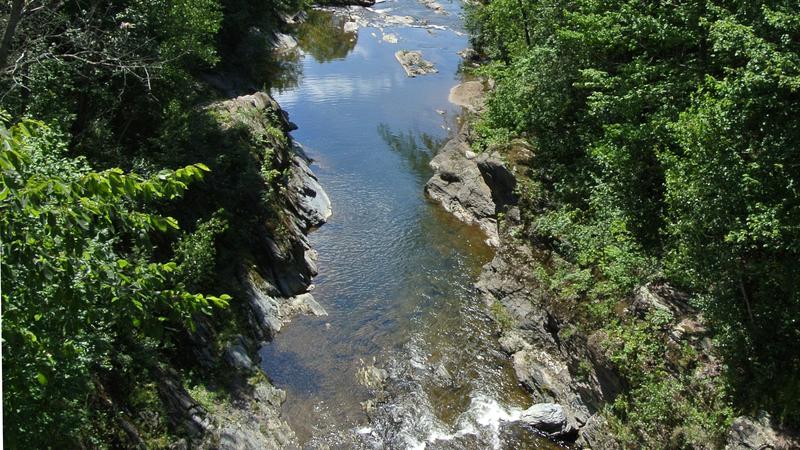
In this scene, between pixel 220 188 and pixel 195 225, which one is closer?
pixel 195 225

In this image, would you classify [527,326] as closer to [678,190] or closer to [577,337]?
[577,337]

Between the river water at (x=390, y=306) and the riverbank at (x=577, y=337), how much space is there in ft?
2.61

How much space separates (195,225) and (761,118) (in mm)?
14259

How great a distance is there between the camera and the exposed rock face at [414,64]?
148 ft

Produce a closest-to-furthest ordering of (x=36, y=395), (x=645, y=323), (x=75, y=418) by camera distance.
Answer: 1. (x=36, y=395)
2. (x=75, y=418)
3. (x=645, y=323)

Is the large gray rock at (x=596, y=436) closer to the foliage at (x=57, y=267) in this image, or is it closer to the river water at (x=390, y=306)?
the river water at (x=390, y=306)

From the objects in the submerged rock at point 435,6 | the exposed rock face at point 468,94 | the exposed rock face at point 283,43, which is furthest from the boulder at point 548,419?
the submerged rock at point 435,6

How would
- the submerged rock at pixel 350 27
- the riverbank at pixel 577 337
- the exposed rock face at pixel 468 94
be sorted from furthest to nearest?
the submerged rock at pixel 350 27 < the exposed rock face at pixel 468 94 < the riverbank at pixel 577 337

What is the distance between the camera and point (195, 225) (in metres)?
18.0

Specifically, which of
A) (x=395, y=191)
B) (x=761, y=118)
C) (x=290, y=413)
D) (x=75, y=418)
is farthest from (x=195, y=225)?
(x=761, y=118)

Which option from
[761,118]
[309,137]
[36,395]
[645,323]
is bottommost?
[309,137]

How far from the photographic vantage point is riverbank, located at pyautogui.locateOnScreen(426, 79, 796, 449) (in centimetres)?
1303

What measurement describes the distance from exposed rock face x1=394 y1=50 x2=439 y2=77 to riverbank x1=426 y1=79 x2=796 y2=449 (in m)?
23.1

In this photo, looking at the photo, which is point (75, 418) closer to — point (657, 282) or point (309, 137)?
point (657, 282)
